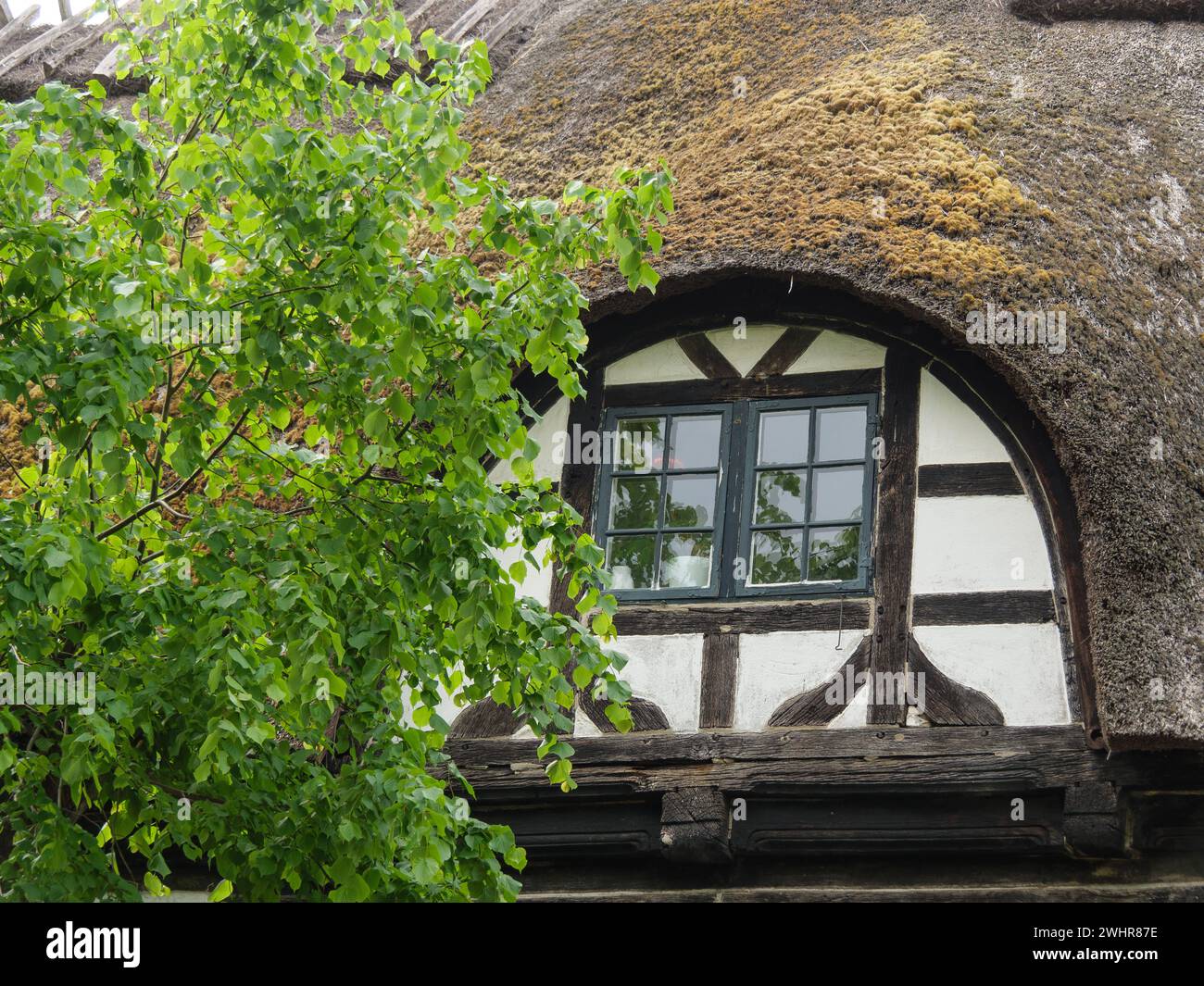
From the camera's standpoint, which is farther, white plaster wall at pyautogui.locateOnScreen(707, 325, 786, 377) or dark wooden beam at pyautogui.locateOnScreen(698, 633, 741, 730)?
white plaster wall at pyautogui.locateOnScreen(707, 325, 786, 377)

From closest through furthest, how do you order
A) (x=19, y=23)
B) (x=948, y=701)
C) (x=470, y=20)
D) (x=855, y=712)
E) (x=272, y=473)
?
(x=272, y=473), (x=948, y=701), (x=855, y=712), (x=470, y=20), (x=19, y=23)

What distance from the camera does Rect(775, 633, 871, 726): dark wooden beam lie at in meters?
6.73

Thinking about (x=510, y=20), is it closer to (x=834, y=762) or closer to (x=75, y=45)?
(x=75, y=45)

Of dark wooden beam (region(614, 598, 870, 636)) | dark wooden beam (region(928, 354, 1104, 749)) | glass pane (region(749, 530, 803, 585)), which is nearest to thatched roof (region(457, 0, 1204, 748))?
dark wooden beam (region(928, 354, 1104, 749))

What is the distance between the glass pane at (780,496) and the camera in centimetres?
724

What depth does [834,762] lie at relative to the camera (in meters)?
6.59

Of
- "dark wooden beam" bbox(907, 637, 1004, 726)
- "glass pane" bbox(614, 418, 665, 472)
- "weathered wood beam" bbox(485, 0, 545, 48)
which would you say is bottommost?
"dark wooden beam" bbox(907, 637, 1004, 726)

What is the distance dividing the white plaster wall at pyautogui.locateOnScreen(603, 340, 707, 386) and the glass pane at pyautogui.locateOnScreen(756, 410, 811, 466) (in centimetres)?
46

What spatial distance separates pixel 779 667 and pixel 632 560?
91 cm

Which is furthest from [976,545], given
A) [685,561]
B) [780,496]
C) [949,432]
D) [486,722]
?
[486,722]

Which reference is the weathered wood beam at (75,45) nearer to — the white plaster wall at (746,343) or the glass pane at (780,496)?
the white plaster wall at (746,343)

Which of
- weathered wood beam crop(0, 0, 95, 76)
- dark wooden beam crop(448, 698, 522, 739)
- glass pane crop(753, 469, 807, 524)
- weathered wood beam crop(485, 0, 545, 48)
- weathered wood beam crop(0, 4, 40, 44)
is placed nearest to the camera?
dark wooden beam crop(448, 698, 522, 739)

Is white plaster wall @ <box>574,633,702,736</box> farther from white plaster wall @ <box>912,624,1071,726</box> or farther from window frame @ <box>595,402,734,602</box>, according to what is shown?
white plaster wall @ <box>912,624,1071,726</box>
